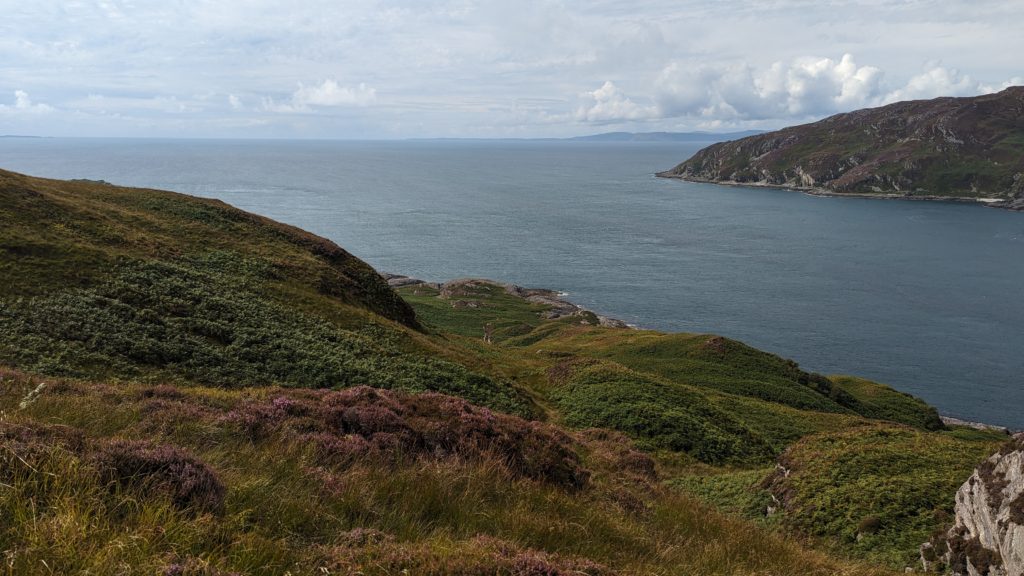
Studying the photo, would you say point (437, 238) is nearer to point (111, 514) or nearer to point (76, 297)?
point (76, 297)

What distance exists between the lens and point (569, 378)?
1607 inches

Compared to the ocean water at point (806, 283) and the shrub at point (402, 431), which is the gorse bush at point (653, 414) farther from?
the ocean water at point (806, 283)

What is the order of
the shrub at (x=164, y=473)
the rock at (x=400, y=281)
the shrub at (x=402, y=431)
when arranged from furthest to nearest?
the rock at (x=400, y=281), the shrub at (x=402, y=431), the shrub at (x=164, y=473)

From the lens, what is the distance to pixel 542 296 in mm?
116062

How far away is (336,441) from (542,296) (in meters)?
105

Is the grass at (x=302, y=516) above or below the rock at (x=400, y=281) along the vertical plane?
above

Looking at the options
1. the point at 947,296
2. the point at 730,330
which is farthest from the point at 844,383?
the point at 947,296

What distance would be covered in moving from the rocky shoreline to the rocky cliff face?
80.9 metres

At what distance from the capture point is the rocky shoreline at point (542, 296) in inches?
3964

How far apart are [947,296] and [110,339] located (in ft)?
505

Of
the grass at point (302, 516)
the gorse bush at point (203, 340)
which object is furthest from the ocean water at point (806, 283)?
the grass at point (302, 516)

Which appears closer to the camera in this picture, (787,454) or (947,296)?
(787,454)

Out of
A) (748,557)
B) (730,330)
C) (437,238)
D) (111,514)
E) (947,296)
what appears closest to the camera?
(111,514)

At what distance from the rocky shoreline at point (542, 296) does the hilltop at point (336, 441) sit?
47035 millimetres
